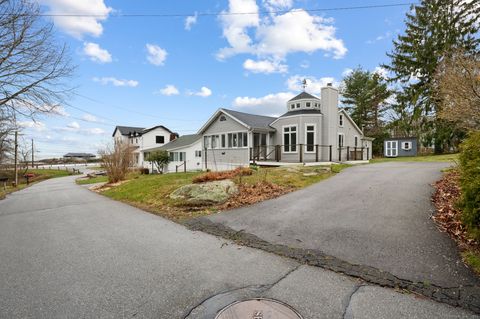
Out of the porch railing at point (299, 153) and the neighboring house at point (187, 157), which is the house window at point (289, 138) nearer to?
the porch railing at point (299, 153)

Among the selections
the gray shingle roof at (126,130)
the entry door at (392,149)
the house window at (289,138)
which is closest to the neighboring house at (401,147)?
the entry door at (392,149)

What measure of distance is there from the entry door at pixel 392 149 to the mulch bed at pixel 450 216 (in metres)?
25.5

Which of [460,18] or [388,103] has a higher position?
[460,18]

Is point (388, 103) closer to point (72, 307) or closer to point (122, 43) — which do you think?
point (122, 43)

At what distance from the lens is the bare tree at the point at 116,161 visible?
18500mm

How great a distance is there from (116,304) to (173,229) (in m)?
3.03

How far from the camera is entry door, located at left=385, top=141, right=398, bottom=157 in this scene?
29.8 m

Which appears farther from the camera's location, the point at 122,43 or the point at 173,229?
the point at 122,43

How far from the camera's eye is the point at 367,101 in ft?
121

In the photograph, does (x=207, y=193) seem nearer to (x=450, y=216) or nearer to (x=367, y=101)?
(x=450, y=216)

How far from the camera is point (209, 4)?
11.5m

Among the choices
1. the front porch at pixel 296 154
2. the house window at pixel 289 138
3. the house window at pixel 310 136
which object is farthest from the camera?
the house window at pixel 289 138

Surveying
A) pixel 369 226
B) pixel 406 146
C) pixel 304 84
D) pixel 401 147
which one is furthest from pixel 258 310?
pixel 406 146

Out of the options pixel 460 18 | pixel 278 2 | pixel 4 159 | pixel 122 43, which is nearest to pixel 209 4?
pixel 278 2
